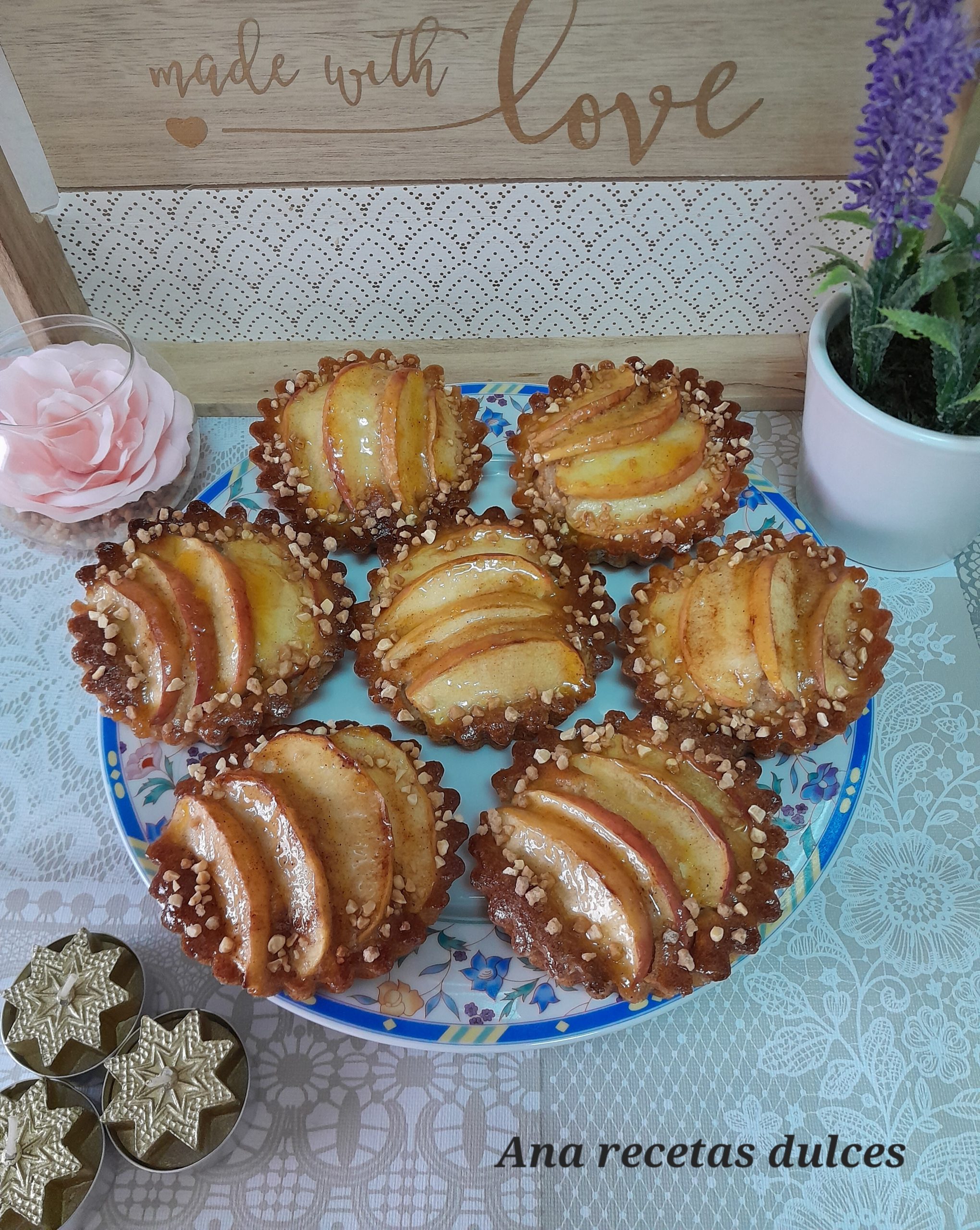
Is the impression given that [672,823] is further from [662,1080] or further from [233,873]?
[233,873]

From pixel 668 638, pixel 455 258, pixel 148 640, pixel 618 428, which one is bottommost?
pixel 668 638

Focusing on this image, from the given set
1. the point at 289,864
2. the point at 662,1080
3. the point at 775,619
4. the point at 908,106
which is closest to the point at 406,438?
the point at 775,619

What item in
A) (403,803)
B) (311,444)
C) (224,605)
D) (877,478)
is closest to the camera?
(403,803)

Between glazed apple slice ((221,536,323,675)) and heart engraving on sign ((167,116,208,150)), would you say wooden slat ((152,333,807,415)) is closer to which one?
heart engraving on sign ((167,116,208,150))

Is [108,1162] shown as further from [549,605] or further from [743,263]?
[743,263]

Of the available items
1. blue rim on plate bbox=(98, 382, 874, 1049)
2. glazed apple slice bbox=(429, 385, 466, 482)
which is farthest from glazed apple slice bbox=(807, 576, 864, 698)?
glazed apple slice bbox=(429, 385, 466, 482)

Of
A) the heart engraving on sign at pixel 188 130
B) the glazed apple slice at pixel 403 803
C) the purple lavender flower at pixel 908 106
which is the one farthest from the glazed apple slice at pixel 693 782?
the heart engraving on sign at pixel 188 130

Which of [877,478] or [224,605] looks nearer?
[224,605]
